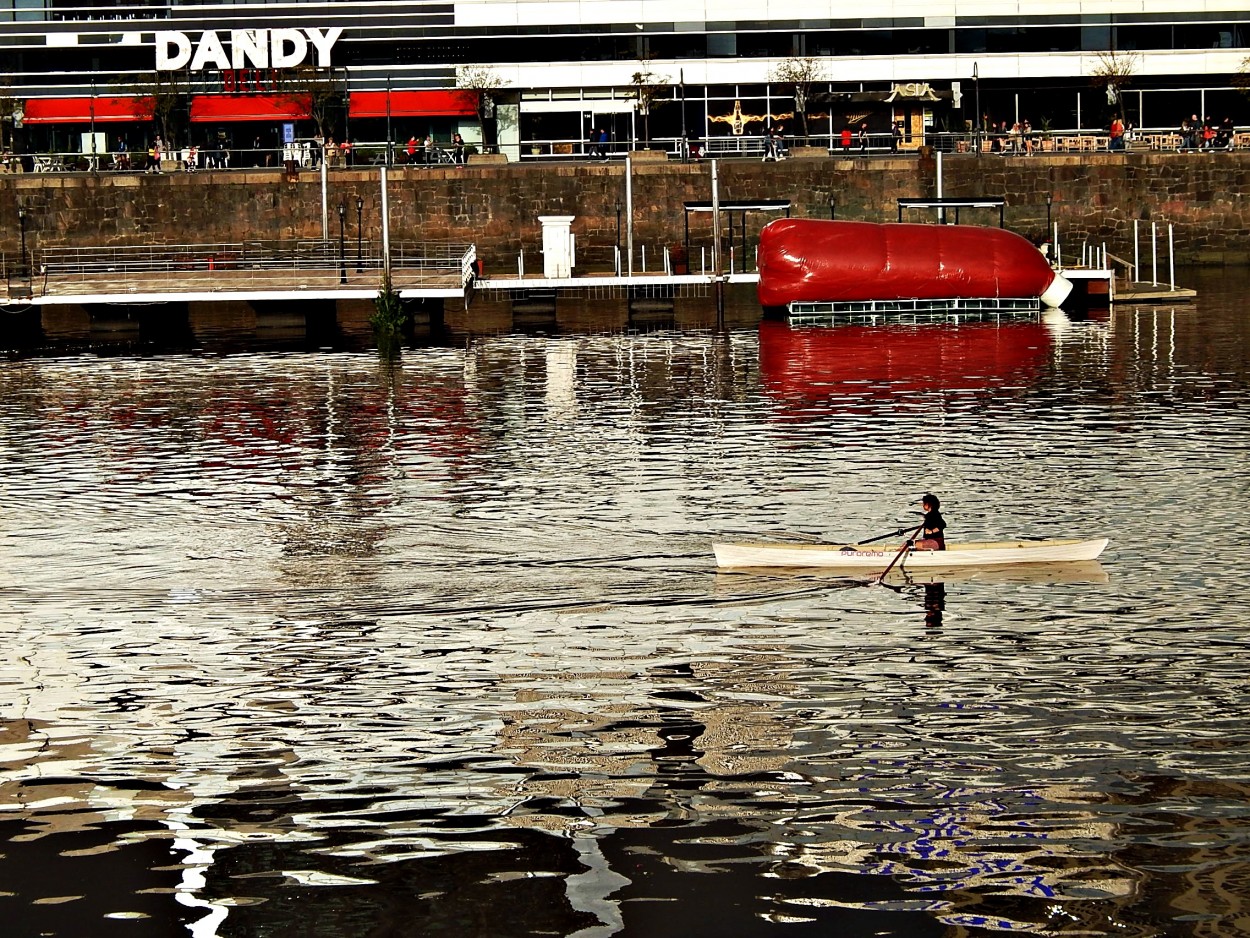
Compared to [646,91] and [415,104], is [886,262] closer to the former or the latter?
[646,91]

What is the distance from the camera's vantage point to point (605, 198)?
298 ft

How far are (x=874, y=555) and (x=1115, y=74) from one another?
8760 cm

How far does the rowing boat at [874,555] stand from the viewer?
29250 mm

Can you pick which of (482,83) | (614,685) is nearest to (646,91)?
(482,83)

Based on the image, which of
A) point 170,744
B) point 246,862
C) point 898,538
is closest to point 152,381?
point 898,538

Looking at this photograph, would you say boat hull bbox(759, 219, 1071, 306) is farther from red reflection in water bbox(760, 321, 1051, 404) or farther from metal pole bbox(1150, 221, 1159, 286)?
metal pole bbox(1150, 221, 1159, 286)

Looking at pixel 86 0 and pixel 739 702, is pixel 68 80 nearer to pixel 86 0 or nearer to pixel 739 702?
pixel 86 0

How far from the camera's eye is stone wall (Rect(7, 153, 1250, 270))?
89938 mm

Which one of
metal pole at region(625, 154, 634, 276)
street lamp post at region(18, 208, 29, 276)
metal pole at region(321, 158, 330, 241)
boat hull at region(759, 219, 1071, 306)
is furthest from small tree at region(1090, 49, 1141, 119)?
street lamp post at region(18, 208, 29, 276)

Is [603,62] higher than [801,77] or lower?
higher

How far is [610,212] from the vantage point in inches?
3578

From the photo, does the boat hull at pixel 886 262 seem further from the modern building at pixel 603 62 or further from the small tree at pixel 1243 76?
the small tree at pixel 1243 76

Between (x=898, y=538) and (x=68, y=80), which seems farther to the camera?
(x=68, y=80)

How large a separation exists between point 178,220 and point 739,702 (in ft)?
237
